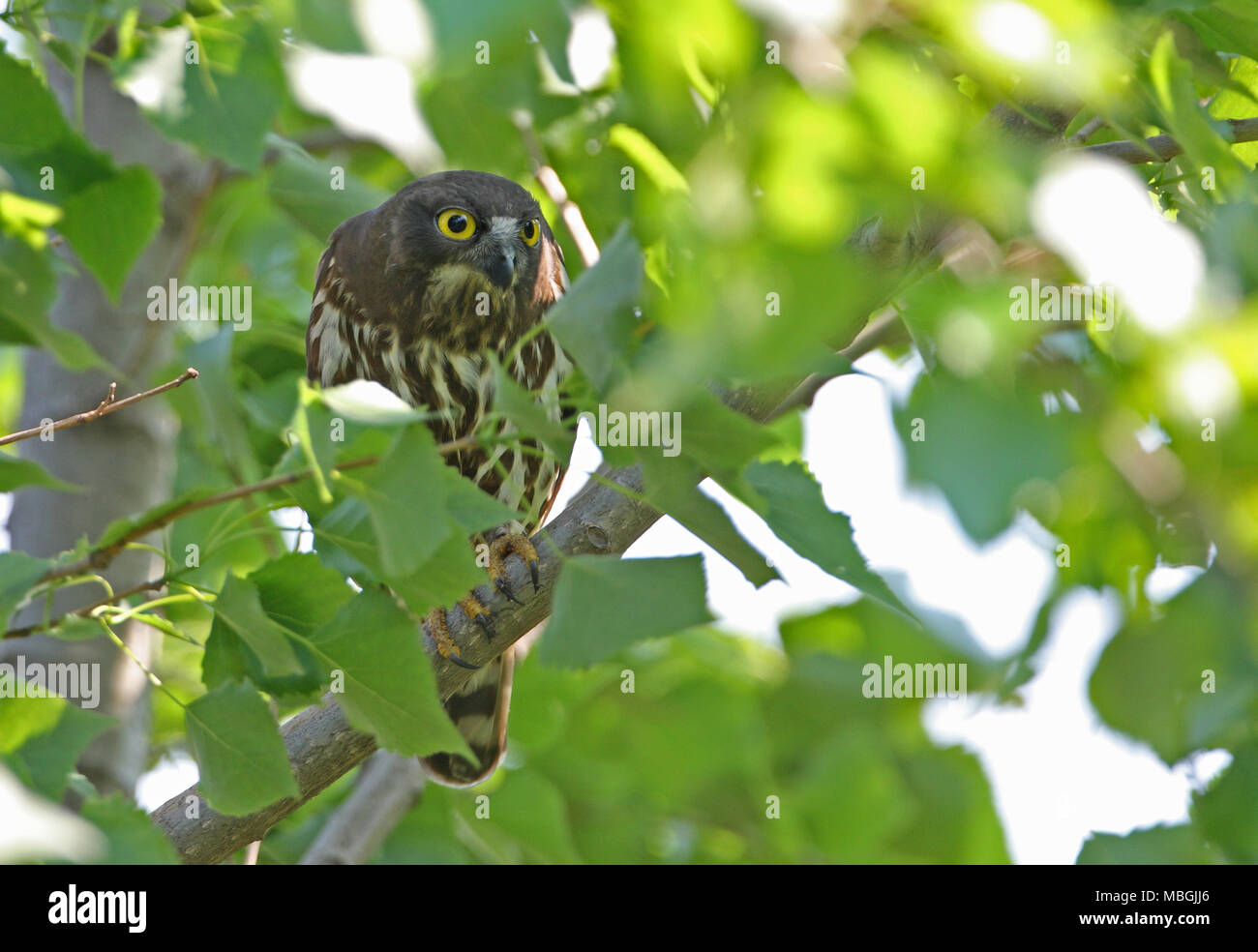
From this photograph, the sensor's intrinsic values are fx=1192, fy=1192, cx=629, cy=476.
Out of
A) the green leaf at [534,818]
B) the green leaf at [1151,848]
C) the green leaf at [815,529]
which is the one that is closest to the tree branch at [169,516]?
the green leaf at [815,529]

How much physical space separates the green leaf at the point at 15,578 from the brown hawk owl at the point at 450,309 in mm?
2151

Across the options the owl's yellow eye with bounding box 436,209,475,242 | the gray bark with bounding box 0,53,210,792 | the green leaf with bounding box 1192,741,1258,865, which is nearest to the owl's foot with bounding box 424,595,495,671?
the green leaf with bounding box 1192,741,1258,865

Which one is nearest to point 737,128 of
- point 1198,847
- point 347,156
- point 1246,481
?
point 1246,481

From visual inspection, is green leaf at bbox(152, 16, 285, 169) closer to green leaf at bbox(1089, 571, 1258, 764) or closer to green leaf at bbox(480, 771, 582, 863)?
green leaf at bbox(1089, 571, 1258, 764)

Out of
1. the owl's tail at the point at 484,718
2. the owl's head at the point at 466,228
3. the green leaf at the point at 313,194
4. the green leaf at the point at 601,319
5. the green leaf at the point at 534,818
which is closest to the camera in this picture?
the green leaf at the point at 601,319

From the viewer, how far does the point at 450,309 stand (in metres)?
4.46

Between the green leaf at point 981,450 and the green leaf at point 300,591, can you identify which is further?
the green leaf at point 300,591

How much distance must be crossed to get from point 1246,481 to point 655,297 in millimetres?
1123

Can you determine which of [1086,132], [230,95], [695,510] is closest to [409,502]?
[695,510]

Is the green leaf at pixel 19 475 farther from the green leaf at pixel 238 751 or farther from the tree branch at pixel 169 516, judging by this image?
the green leaf at pixel 238 751

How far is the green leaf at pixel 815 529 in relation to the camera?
181 cm

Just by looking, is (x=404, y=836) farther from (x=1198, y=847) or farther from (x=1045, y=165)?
(x=1045, y=165)

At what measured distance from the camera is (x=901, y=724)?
6762mm

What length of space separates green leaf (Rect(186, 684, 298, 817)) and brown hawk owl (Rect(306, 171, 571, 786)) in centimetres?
207
